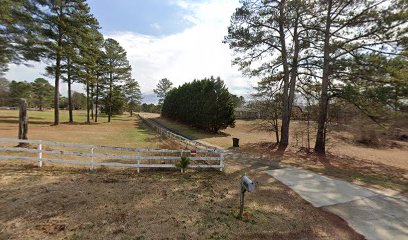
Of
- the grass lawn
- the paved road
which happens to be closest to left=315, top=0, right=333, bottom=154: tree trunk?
the paved road

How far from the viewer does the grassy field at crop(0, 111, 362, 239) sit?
469 cm

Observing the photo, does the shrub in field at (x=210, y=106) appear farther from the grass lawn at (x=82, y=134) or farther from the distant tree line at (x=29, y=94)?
the distant tree line at (x=29, y=94)

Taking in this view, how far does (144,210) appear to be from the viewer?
18.4 feet

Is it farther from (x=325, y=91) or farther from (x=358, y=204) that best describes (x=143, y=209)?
(x=325, y=91)

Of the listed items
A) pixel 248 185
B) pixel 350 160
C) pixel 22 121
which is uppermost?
pixel 22 121

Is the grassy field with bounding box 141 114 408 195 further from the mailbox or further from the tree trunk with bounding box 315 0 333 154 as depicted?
the mailbox

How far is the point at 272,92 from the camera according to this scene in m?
19.2

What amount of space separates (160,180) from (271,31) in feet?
47.6

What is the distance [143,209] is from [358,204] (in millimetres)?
6443

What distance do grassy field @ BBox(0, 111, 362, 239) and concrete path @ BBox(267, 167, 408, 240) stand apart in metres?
0.43

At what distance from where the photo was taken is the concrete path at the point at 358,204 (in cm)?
539

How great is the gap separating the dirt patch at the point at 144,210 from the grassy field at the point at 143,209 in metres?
0.02

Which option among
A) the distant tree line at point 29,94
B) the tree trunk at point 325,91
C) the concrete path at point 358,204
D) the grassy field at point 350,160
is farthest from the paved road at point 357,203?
the distant tree line at point 29,94

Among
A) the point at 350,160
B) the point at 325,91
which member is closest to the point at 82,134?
the point at 325,91
